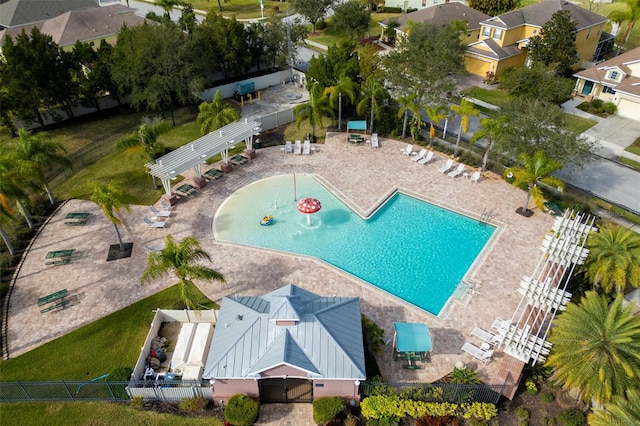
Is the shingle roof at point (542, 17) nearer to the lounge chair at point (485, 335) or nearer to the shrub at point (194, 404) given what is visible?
the lounge chair at point (485, 335)

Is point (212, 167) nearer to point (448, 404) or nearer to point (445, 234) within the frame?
point (445, 234)

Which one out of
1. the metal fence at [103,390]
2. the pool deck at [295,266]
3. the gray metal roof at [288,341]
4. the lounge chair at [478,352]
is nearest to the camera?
the gray metal roof at [288,341]

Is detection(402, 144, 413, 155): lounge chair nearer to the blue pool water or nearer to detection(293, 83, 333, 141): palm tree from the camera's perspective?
the blue pool water

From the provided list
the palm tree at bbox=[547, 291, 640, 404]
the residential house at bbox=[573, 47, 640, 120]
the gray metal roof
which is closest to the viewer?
the palm tree at bbox=[547, 291, 640, 404]

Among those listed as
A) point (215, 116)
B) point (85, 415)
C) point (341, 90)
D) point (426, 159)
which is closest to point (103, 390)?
point (85, 415)

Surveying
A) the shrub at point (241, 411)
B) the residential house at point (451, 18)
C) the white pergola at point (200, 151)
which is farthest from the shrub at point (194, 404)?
the residential house at point (451, 18)

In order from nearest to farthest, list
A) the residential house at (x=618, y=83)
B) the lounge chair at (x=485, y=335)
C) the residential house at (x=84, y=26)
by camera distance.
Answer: the lounge chair at (x=485, y=335)
the residential house at (x=618, y=83)
the residential house at (x=84, y=26)

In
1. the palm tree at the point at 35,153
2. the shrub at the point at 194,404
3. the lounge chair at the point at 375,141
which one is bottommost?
the shrub at the point at 194,404

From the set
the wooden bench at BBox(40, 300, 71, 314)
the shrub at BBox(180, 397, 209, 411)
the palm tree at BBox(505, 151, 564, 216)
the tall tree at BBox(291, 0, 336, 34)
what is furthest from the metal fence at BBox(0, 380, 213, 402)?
the tall tree at BBox(291, 0, 336, 34)
